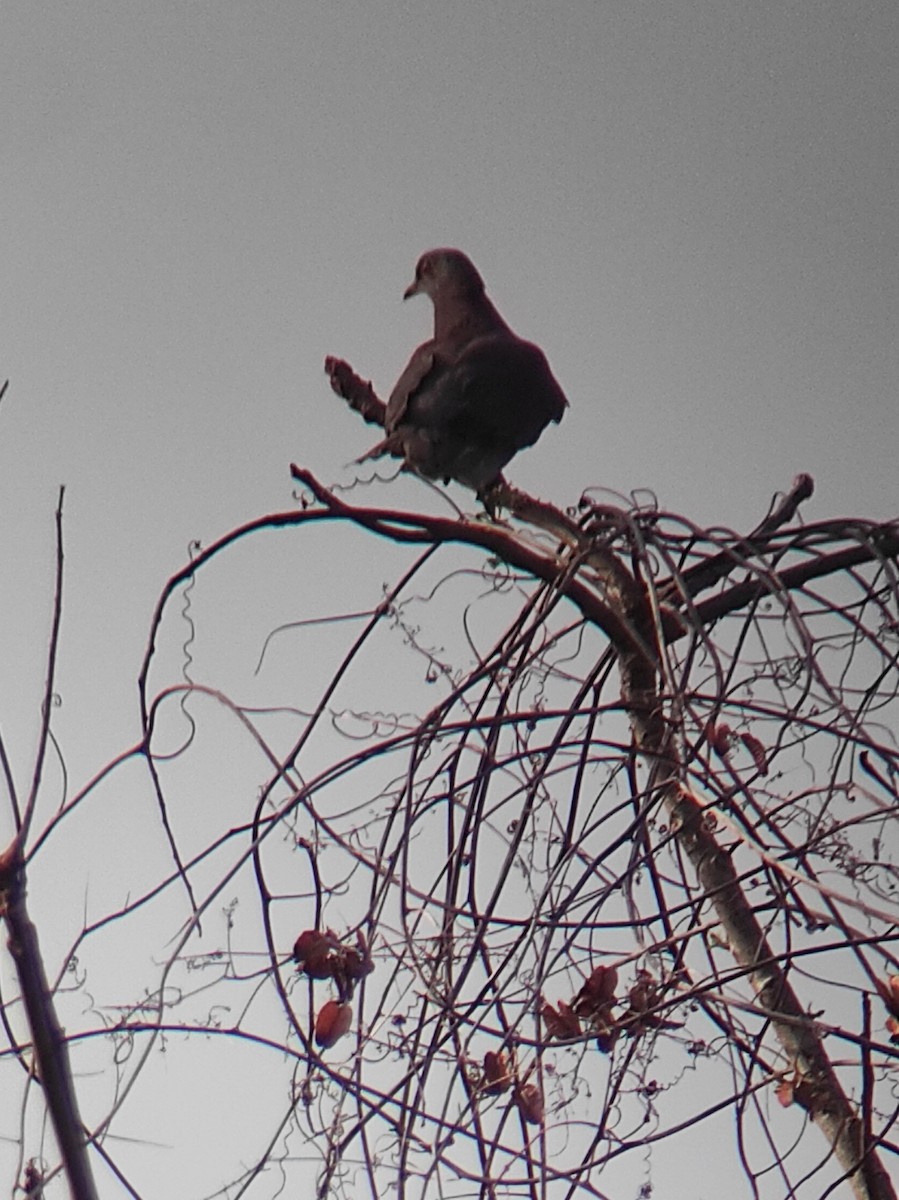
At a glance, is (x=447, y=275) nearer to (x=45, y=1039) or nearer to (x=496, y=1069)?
(x=496, y=1069)

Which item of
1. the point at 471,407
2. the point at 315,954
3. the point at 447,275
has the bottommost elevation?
the point at 315,954

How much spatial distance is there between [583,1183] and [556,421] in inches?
24.8

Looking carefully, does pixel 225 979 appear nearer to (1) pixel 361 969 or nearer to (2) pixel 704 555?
(1) pixel 361 969

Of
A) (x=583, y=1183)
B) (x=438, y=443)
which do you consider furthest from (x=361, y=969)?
(x=438, y=443)

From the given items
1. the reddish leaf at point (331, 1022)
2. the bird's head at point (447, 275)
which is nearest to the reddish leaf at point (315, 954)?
the reddish leaf at point (331, 1022)

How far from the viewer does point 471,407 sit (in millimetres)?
1036

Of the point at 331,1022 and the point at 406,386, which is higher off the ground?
the point at 406,386

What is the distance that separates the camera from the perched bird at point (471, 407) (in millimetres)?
1042

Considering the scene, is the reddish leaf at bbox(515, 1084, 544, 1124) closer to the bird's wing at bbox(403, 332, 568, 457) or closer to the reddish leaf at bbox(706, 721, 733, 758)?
the reddish leaf at bbox(706, 721, 733, 758)

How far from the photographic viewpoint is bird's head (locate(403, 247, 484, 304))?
47.2 inches

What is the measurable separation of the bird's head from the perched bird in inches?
3.8

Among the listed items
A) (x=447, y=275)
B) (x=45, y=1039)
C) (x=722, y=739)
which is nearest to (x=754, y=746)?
(x=722, y=739)

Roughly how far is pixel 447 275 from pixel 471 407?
244mm

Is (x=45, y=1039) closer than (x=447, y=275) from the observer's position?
Yes
